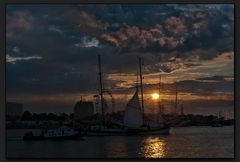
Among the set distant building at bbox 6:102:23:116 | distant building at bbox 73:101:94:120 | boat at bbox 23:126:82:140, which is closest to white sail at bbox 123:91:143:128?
distant building at bbox 73:101:94:120

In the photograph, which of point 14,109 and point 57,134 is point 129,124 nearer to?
point 57,134

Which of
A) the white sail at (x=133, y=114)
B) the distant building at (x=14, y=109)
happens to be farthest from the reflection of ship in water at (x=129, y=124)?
the distant building at (x=14, y=109)

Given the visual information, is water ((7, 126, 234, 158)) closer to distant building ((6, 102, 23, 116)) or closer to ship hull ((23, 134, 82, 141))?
ship hull ((23, 134, 82, 141))

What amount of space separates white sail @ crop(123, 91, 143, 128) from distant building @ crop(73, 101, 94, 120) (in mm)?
463

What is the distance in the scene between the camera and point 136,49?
9.17 m

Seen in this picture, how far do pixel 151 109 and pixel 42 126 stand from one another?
4.64ft

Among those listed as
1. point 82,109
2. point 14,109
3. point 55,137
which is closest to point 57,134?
point 55,137

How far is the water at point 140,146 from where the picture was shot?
8.95m

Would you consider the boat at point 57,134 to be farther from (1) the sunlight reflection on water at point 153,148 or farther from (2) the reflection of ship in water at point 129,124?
(1) the sunlight reflection on water at point 153,148

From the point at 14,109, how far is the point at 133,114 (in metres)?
1.51

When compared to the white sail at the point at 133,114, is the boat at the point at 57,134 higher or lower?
lower

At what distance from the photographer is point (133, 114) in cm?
925

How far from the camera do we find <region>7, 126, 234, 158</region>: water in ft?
29.4

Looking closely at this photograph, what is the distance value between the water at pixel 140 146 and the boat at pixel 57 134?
2.7 inches
